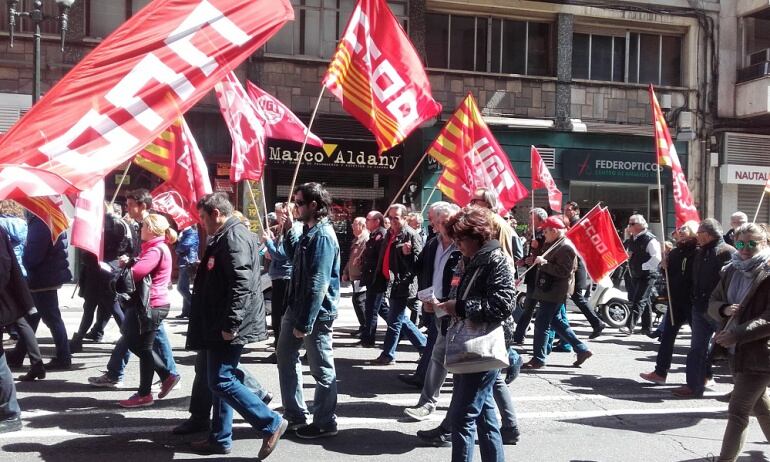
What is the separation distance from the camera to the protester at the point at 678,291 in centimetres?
779

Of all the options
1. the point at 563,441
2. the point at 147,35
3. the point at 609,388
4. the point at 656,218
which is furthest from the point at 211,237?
the point at 656,218

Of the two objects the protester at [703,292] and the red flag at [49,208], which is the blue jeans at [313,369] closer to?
the red flag at [49,208]

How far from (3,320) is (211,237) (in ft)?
5.50

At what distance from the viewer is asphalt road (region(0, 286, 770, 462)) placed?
538 cm

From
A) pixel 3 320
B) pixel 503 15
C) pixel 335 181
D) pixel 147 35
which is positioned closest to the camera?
pixel 147 35

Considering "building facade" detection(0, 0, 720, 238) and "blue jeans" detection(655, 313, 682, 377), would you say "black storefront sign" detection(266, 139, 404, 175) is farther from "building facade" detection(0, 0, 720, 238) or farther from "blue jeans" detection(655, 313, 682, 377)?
"blue jeans" detection(655, 313, 682, 377)

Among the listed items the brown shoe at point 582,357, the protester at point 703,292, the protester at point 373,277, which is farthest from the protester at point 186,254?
the protester at point 703,292

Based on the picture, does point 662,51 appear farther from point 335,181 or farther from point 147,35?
point 147,35

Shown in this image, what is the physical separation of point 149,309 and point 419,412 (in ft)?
7.69

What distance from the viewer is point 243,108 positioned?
877 cm

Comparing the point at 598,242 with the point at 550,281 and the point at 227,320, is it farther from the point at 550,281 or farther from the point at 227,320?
the point at 227,320

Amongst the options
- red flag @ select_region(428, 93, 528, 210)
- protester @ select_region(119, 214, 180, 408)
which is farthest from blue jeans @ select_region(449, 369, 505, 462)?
red flag @ select_region(428, 93, 528, 210)

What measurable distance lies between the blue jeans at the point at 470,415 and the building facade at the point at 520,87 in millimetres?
13840

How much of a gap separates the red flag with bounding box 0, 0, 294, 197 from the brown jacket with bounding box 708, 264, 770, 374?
3534mm
